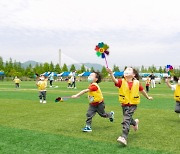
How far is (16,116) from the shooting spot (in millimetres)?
10117

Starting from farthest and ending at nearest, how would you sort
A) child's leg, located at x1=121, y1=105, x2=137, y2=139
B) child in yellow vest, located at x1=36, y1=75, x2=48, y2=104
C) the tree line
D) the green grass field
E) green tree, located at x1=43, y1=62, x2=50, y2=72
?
green tree, located at x1=43, y1=62, x2=50, y2=72, the tree line, child in yellow vest, located at x1=36, y1=75, x2=48, y2=104, child's leg, located at x1=121, y1=105, x2=137, y2=139, the green grass field

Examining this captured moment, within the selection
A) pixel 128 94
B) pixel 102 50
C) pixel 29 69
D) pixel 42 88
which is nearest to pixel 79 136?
pixel 128 94

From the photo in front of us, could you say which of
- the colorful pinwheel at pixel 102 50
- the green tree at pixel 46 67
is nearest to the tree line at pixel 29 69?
the green tree at pixel 46 67

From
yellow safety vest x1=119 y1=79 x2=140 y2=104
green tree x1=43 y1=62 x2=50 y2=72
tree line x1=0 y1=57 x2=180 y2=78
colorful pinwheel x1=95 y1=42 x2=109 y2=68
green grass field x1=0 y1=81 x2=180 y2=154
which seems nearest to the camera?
green grass field x1=0 y1=81 x2=180 y2=154

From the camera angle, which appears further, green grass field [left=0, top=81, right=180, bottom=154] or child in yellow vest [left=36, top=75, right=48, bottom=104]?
child in yellow vest [left=36, top=75, right=48, bottom=104]

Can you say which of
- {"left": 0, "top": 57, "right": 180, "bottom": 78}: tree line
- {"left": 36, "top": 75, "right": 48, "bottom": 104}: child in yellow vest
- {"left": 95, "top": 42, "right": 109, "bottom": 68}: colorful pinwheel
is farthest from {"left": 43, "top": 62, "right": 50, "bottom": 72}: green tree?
{"left": 95, "top": 42, "right": 109, "bottom": 68}: colorful pinwheel

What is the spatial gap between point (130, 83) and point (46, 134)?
98.2 inches

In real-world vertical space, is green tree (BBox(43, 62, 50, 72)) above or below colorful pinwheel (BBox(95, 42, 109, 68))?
above

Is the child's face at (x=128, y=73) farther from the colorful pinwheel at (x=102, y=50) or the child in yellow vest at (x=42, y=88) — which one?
the child in yellow vest at (x=42, y=88)

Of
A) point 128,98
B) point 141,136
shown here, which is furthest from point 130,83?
point 141,136

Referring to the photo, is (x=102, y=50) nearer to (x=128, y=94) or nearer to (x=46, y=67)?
(x=128, y=94)

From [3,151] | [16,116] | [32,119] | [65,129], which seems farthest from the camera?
[16,116]

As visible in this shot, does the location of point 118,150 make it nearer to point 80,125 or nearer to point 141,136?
point 141,136

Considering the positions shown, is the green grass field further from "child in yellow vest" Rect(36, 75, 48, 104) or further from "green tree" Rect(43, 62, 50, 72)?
"green tree" Rect(43, 62, 50, 72)
